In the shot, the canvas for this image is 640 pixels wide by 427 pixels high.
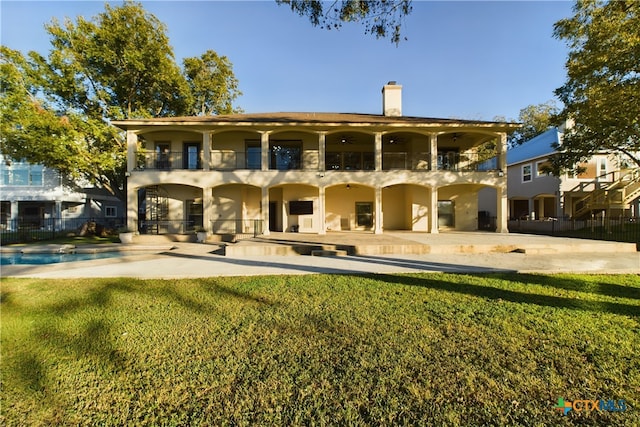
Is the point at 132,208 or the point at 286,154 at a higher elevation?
the point at 286,154

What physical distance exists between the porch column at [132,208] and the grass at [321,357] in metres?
10.7

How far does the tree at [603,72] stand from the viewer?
426 inches

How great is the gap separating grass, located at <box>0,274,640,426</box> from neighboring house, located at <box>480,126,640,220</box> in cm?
1795

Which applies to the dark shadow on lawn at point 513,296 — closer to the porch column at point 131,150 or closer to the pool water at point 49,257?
the pool water at point 49,257

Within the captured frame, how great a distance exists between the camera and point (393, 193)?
18.3m

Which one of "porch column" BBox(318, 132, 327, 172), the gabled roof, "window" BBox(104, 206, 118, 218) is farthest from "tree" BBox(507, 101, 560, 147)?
"window" BBox(104, 206, 118, 218)

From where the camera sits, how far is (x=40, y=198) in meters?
23.3

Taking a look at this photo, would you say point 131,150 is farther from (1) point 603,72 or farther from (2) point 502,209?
(1) point 603,72

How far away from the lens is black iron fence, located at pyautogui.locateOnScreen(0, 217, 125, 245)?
15.9 meters

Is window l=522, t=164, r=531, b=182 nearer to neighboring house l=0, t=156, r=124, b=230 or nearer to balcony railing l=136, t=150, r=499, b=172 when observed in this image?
balcony railing l=136, t=150, r=499, b=172

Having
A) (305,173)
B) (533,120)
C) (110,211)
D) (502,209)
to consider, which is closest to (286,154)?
(305,173)

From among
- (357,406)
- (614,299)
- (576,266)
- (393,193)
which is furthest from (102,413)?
(393,193)

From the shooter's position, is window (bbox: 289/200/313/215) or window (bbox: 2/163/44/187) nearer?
window (bbox: 289/200/313/215)

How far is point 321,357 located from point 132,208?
53.1 ft
